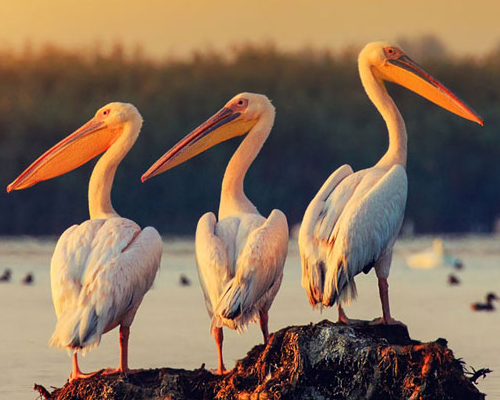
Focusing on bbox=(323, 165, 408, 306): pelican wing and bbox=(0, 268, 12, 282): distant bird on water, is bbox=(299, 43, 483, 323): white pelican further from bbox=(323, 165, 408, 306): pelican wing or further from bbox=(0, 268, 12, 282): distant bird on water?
bbox=(0, 268, 12, 282): distant bird on water

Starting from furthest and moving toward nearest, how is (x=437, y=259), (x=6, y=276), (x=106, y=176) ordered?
(x=437, y=259) < (x=6, y=276) < (x=106, y=176)

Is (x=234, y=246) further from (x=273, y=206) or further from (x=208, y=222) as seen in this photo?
(x=273, y=206)

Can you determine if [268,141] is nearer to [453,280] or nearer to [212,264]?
[453,280]

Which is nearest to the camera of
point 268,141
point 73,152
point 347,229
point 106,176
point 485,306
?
point 347,229

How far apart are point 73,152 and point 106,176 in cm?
60

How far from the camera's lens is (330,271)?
798 centimetres

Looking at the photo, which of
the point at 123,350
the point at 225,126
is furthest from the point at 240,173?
the point at 123,350

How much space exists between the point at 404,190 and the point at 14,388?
3.54 m

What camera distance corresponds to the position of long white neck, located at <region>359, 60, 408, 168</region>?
28.2 ft

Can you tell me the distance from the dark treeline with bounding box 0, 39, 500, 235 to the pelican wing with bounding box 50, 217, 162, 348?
42.6 feet

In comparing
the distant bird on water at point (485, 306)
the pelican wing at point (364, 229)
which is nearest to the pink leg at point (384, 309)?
the pelican wing at point (364, 229)

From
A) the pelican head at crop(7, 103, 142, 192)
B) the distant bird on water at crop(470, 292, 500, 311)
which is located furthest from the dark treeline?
the pelican head at crop(7, 103, 142, 192)

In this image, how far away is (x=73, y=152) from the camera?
30.9 feet

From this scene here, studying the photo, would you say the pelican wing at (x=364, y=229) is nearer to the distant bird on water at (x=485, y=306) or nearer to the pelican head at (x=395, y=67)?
the pelican head at (x=395, y=67)
